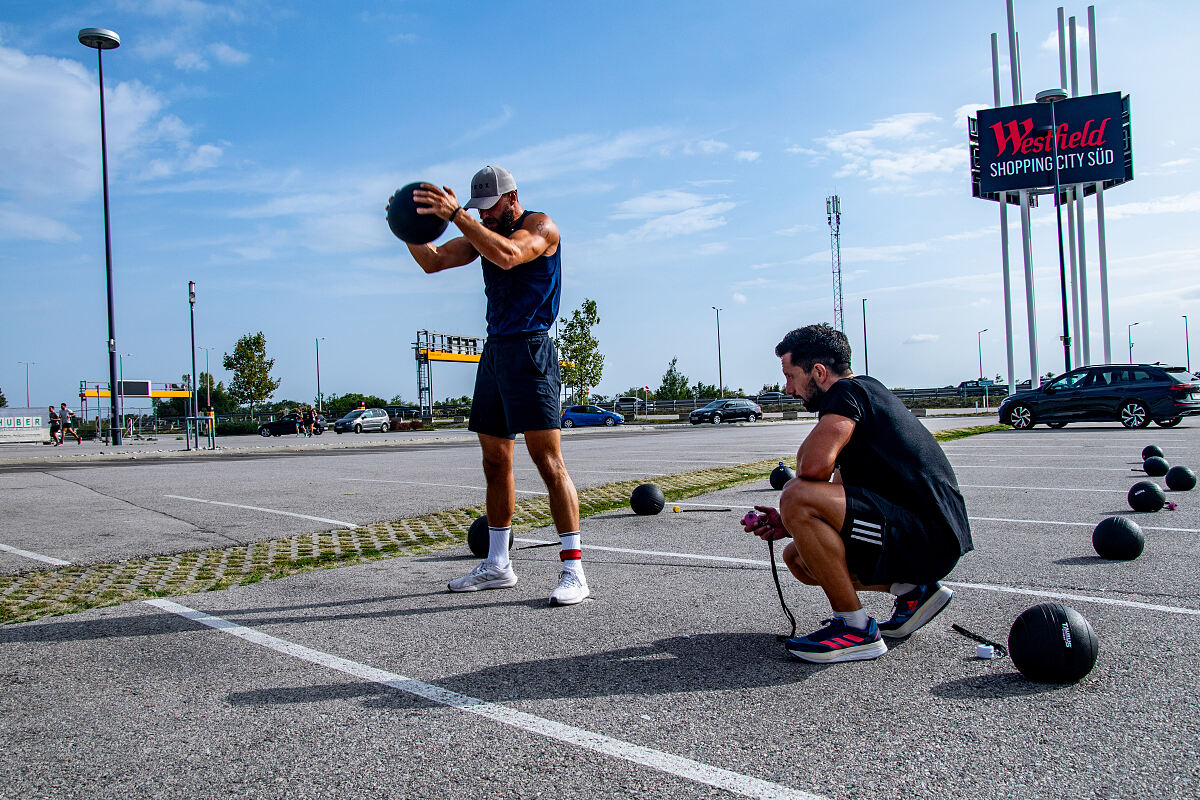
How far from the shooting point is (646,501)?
7359 millimetres

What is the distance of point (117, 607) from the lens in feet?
13.8

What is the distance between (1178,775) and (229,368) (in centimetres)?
7393

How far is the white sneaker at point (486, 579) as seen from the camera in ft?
14.8

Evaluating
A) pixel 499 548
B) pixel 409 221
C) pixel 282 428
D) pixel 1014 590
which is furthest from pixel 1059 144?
pixel 282 428

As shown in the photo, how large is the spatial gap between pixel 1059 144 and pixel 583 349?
120 feet

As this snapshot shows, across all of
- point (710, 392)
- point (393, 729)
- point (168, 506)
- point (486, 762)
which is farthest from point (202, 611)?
point (710, 392)

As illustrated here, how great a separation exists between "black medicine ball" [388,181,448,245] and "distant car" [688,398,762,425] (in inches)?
1796

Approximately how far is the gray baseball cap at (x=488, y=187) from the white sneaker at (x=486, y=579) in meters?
2.04

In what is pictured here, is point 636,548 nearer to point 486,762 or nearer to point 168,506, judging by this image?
point 486,762

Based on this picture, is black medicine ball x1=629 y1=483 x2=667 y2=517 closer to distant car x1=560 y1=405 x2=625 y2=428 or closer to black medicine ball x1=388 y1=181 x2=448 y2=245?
black medicine ball x1=388 y1=181 x2=448 y2=245

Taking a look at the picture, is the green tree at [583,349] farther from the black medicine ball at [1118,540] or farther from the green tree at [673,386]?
the black medicine ball at [1118,540]

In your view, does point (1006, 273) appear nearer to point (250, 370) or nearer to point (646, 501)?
point (646, 501)

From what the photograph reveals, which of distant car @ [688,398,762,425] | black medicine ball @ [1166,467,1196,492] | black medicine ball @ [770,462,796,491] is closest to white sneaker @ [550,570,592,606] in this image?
black medicine ball @ [770,462,796,491]

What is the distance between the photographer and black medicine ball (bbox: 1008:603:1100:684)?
2744mm
